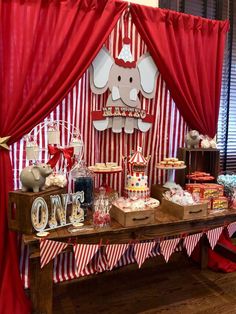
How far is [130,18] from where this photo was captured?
2.53 meters

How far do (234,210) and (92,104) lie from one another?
4.74 feet

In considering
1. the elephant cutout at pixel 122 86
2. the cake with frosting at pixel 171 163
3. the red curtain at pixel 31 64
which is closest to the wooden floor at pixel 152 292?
the red curtain at pixel 31 64

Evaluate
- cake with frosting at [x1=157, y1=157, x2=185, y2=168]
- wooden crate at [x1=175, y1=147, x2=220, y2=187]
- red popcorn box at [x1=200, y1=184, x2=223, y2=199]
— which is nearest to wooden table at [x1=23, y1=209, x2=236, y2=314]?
red popcorn box at [x1=200, y1=184, x2=223, y2=199]

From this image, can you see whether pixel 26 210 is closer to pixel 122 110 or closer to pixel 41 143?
pixel 41 143

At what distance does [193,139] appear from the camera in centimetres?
270

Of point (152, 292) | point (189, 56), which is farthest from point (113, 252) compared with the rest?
point (189, 56)

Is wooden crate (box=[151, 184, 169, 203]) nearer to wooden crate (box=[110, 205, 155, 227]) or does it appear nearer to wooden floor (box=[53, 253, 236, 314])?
wooden crate (box=[110, 205, 155, 227])

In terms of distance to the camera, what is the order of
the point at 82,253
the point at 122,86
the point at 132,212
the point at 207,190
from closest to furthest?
the point at 82,253 < the point at 132,212 < the point at 207,190 < the point at 122,86

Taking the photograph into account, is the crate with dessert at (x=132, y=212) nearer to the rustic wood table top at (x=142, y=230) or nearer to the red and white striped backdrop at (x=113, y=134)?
the rustic wood table top at (x=142, y=230)

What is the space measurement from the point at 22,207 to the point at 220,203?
154 centimetres

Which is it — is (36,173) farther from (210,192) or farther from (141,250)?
(210,192)

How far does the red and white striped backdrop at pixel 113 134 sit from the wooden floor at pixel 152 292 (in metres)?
0.24

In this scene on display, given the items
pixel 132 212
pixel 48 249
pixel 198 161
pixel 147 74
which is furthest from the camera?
pixel 198 161

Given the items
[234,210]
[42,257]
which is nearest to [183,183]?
[234,210]
